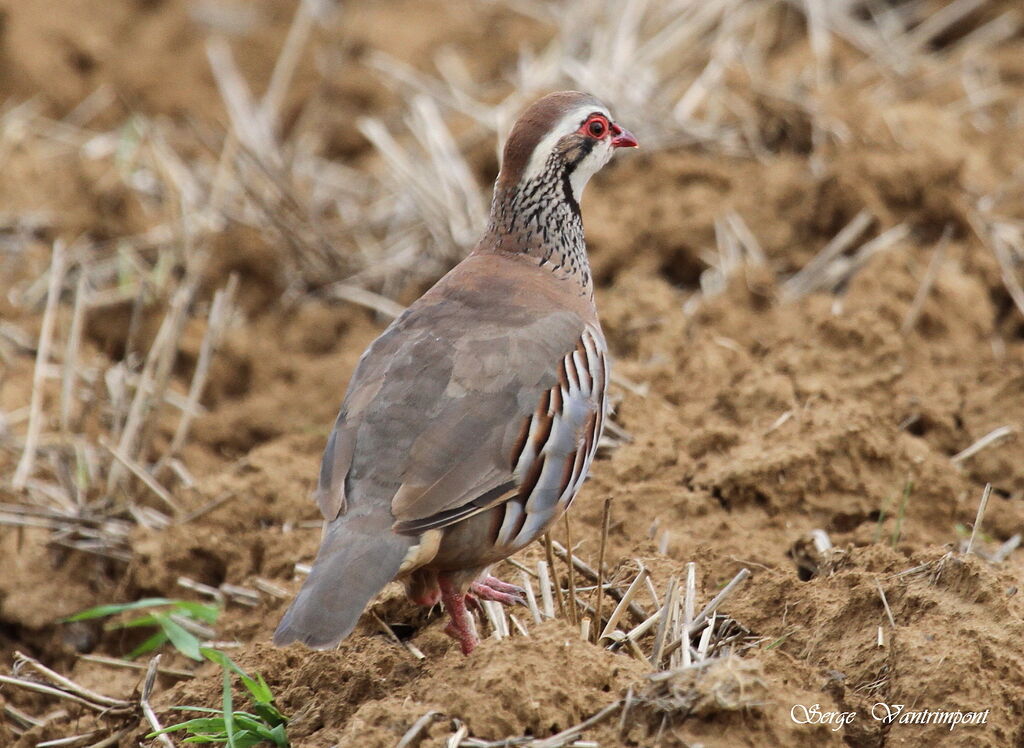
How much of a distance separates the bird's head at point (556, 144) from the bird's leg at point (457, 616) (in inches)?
58.5

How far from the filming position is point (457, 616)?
12.4 feet

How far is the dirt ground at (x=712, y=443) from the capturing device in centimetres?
343

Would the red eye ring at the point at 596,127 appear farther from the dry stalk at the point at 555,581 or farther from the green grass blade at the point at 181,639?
the green grass blade at the point at 181,639

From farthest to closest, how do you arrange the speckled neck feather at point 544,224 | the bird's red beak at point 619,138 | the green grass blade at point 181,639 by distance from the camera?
the bird's red beak at point 619,138, the speckled neck feather at point 544,224, the green grass blade at point 181,639


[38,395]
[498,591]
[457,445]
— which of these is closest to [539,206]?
[457,445]

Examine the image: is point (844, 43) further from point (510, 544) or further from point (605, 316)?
point (510, 544)

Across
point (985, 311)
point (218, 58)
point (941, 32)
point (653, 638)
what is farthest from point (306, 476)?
point (941, 32)

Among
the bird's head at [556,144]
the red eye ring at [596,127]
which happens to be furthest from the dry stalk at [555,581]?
the red eye ring at [596,127]

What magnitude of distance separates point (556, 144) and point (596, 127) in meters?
0.21

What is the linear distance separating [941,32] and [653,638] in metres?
6.46

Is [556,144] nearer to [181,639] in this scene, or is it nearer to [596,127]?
[596,127]

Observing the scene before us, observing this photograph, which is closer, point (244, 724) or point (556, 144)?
point (244, 724)

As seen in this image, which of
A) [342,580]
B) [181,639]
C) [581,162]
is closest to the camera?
[342,580]

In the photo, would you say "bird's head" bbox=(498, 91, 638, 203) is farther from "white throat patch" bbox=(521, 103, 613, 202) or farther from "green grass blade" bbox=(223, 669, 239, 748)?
"green grass blade" bbox=(223, 669, 239, 748)
